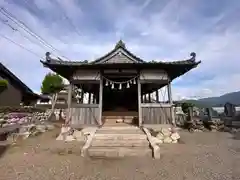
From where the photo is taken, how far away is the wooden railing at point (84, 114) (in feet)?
30.1

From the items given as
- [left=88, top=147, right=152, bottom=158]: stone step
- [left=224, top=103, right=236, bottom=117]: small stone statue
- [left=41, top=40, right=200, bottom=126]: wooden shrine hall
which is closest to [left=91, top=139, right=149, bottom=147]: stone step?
[left=88, top=147, right=152, bottom=158]: stone step

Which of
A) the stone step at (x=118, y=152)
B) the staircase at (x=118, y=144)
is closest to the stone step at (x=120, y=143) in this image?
the staircase at (x=118, y=144)

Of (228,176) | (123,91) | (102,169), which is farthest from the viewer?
(123,91)

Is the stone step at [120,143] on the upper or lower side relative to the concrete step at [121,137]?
lower

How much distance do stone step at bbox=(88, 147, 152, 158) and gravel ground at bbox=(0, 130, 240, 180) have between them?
1.28 feet

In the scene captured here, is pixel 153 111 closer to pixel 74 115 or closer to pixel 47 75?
pixel 74 115

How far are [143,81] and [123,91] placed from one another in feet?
19.7

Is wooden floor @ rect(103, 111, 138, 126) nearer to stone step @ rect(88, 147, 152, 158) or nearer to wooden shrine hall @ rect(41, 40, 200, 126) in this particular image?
wooden shrine hall @ rect(41, 40, 200, 126)

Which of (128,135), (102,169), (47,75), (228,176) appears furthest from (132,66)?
(47,75)

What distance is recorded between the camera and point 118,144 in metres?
6.77

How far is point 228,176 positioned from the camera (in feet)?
13.6

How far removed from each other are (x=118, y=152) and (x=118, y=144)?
2.39ft

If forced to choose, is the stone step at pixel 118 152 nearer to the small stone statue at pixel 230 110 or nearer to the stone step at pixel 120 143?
the stone step at pixel 120 143

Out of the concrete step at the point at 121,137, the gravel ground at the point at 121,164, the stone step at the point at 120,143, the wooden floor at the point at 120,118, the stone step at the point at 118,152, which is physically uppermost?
the wooden floor at the point at 120,118
